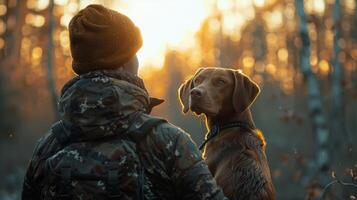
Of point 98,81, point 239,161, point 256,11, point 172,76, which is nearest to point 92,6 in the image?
point 98,81

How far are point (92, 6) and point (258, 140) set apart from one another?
6.99 ft

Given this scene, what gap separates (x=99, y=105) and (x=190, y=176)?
23.7 inches

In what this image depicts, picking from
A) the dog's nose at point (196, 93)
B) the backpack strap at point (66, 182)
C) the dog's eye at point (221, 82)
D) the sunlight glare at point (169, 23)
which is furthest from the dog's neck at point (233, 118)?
the sunlight glare at point (169, 23)

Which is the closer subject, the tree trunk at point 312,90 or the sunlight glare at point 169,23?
the tree trunk at point 312,90

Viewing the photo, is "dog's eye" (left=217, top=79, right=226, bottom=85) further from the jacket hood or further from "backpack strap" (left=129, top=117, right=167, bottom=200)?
"backpack strap" (left=129, top=117, right=167, bottom=200)

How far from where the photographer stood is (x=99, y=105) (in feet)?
10.4

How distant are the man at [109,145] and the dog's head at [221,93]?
7.75 feet

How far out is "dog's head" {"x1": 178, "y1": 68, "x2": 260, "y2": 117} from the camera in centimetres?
565

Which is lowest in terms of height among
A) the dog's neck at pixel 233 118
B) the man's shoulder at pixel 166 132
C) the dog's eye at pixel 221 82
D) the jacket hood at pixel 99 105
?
the dog's neck at pixel 233 118

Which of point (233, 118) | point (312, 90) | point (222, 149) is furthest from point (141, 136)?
point (312, 90)

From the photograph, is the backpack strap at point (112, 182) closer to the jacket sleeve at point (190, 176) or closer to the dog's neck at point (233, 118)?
the jacket sleeve at point (190, 176)

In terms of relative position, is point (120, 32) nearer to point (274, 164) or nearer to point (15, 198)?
point (15, 198)

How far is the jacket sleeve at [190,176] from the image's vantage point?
10.2 ft

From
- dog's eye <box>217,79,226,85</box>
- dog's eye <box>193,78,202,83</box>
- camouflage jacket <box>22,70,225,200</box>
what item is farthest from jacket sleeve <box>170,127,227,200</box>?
dog's eye <box>193,78,202,83</box>
